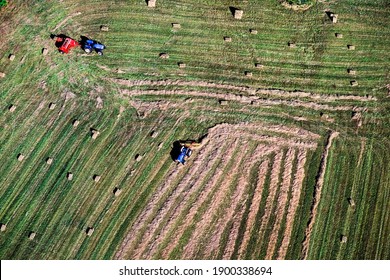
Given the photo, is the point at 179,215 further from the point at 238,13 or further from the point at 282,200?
the point at 238,13

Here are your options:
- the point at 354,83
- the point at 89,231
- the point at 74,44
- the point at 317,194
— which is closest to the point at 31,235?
the point at 89,231

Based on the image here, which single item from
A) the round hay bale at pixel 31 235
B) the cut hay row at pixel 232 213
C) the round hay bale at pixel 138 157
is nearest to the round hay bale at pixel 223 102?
the cut hay row at pixel 232 213

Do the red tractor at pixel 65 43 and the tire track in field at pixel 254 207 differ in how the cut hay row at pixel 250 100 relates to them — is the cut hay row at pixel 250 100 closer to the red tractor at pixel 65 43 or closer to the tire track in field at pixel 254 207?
the tire track in field at pixel 254 207

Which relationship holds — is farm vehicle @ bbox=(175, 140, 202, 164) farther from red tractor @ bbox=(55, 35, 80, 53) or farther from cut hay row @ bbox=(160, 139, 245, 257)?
red tractor @ bbox=(55, 35, 80, 53)

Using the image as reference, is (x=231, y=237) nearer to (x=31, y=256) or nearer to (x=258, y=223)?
(x=258, y=223)

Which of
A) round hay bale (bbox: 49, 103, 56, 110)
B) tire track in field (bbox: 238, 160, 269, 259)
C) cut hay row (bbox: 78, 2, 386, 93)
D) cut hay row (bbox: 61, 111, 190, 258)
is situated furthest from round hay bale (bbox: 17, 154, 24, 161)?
tire track in field (bbox: 238, 160, 269, 259)

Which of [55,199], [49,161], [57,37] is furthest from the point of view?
[57,37]
